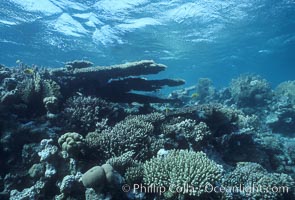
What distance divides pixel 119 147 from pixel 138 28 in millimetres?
23206

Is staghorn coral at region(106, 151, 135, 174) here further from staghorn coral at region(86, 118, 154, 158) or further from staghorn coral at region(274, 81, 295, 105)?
staghorn coral at region(274, 81, 295, 105)

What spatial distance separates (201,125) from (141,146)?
2.41 m

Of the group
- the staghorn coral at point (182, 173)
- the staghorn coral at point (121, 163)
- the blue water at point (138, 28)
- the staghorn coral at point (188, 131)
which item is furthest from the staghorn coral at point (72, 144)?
the blue water at point (138, 28)

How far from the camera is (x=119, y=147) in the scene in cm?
643

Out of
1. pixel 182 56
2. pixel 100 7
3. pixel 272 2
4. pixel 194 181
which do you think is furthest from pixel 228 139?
pixel 182 56

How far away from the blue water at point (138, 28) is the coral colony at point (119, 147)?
1159 cm

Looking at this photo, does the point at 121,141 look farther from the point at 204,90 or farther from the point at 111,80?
the point at 204,90

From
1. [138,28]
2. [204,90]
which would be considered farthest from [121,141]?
[138,28]

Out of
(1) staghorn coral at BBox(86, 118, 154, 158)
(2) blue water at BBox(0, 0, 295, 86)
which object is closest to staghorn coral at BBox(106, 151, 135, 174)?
(1) staghorn coral at BBox(86, 118, 154, 158)

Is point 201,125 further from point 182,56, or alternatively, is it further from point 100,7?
point 182,56

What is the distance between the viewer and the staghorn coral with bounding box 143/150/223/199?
195 inches

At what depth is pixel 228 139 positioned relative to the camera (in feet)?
29.6

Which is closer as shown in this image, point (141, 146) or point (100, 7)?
point (141, 146)

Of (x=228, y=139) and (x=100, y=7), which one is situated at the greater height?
(x=100, y=7)
